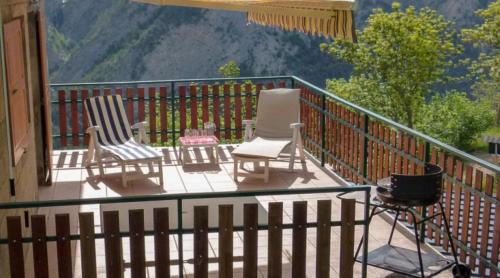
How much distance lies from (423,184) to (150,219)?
211cm

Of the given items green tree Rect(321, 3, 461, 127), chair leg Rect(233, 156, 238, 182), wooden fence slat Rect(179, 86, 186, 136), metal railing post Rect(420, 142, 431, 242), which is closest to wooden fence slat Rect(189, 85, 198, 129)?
wooden fence slat Rect(179, 86, 186, 136)

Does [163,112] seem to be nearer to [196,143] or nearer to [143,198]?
[196,143]

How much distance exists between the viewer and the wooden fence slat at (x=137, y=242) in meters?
4.58

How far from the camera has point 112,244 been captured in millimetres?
4586

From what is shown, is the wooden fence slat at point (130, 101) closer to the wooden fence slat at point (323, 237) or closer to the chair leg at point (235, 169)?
the chair leg at point (235, 169)

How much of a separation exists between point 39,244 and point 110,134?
202 inches

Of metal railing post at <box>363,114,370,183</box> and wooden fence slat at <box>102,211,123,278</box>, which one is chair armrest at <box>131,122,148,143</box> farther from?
wooden fence slat at <box>102,211,123,278</box>

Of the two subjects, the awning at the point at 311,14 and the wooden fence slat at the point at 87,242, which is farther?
the awning at the point at 311,14

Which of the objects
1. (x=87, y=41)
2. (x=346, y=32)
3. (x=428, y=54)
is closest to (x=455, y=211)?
(x=346, y=32)

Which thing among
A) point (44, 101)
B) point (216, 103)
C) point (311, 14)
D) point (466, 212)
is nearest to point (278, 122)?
point (216, 103)

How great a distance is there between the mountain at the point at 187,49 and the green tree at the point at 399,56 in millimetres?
24073

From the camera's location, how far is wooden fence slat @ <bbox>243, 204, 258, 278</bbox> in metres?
4.67

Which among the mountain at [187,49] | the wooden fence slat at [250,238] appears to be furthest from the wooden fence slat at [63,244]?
the mountain at [187,49]

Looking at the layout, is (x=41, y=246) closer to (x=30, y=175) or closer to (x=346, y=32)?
(x=30, y=175)
